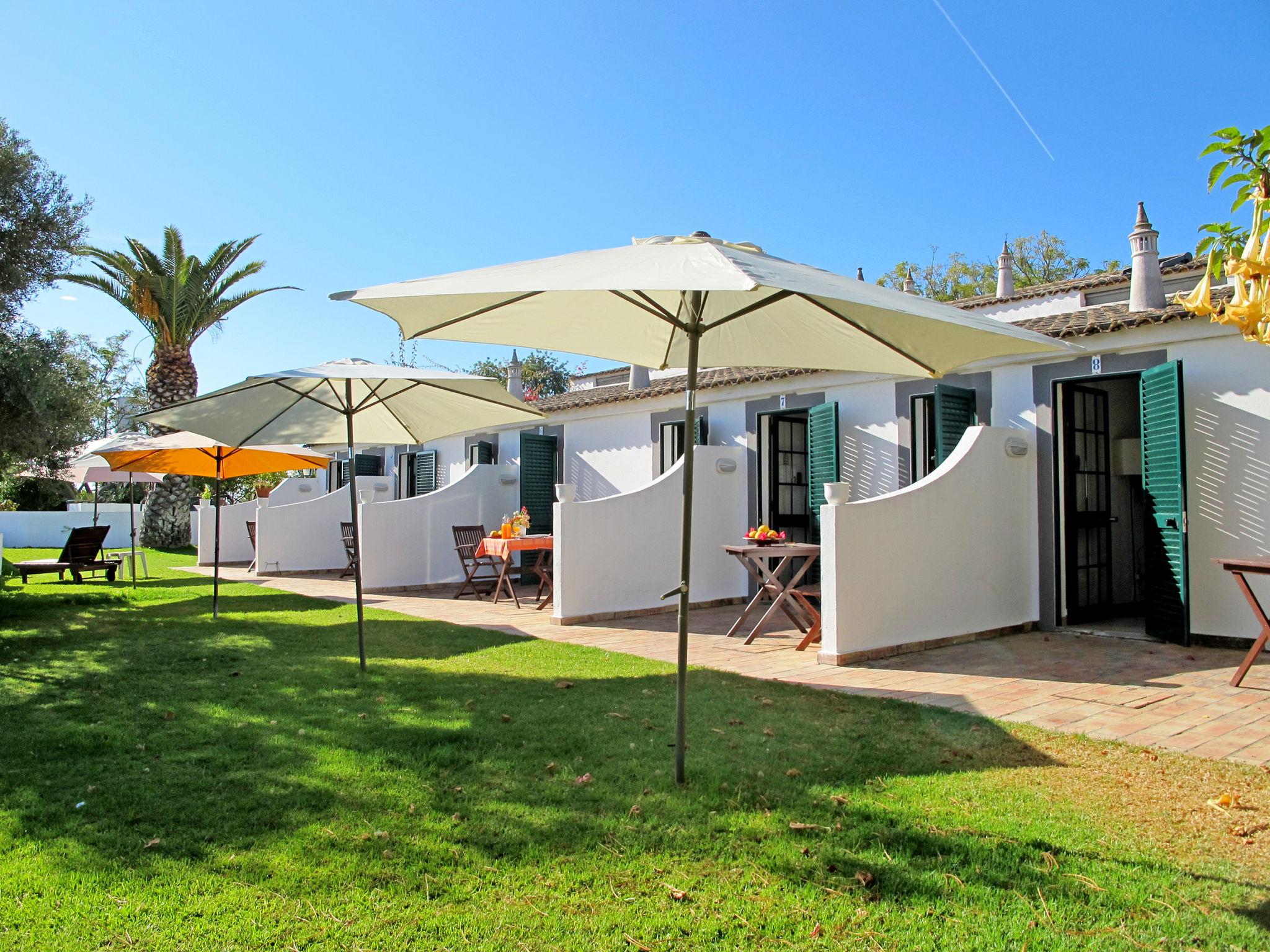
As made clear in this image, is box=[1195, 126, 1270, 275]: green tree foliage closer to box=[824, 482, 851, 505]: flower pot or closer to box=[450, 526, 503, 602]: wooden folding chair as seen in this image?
box=[824, 482, 851, 505]: flower pot

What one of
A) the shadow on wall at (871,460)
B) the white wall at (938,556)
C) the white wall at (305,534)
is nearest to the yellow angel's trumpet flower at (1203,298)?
the white wall at (938,556)

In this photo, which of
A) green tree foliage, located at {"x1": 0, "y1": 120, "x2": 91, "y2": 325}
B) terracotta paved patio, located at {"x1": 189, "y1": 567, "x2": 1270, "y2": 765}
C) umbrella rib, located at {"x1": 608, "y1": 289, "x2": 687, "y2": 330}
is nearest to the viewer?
umbrella rib, located at {"x1": 608, "y1": 289, "x2": 687, "y2": 330}

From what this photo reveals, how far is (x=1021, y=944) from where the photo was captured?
2256 mm

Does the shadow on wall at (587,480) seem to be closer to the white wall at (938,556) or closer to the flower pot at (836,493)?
the white wall at (938,556)

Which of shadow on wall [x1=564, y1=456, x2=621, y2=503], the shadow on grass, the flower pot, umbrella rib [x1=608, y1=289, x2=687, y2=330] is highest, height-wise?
umbrella rib [x1=608, y1=289, x2=687, y2=330]

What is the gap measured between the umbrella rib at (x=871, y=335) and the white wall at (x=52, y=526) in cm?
2316

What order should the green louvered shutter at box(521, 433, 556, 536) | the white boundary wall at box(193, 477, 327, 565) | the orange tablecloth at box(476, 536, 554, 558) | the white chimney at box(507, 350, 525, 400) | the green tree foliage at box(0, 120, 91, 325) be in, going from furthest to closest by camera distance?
the white chimney at box(507, 350, 525, 400) → the white boundary wall at box(193, 477, 327, 565) → the green louvered shutter at box(521, 433, 556, 536) → the orange tablecloth at box(476, 536, 554, 558) → the green tree foliage at box(0, 120, 91, 325)

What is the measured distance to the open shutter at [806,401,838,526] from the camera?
378 inches

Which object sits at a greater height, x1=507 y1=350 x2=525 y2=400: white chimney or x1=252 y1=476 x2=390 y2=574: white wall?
x1=507 y1=350 x2=525 y2=400: white chimney

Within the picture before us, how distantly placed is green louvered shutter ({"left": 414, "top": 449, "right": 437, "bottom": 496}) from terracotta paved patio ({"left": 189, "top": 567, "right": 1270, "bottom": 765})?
26.4 feet

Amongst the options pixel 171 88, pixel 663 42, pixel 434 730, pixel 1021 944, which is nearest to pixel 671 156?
pixel 663 42

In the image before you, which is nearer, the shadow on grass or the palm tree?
the shadow on grass

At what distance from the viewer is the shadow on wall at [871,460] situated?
362 inches

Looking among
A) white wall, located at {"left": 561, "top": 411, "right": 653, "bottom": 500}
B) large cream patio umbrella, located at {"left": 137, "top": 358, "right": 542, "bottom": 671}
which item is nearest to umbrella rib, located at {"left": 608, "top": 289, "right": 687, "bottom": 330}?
large cream patio umbrella, located at {"left": 137, "top": 358, "right": 542, "bottom": 671}
